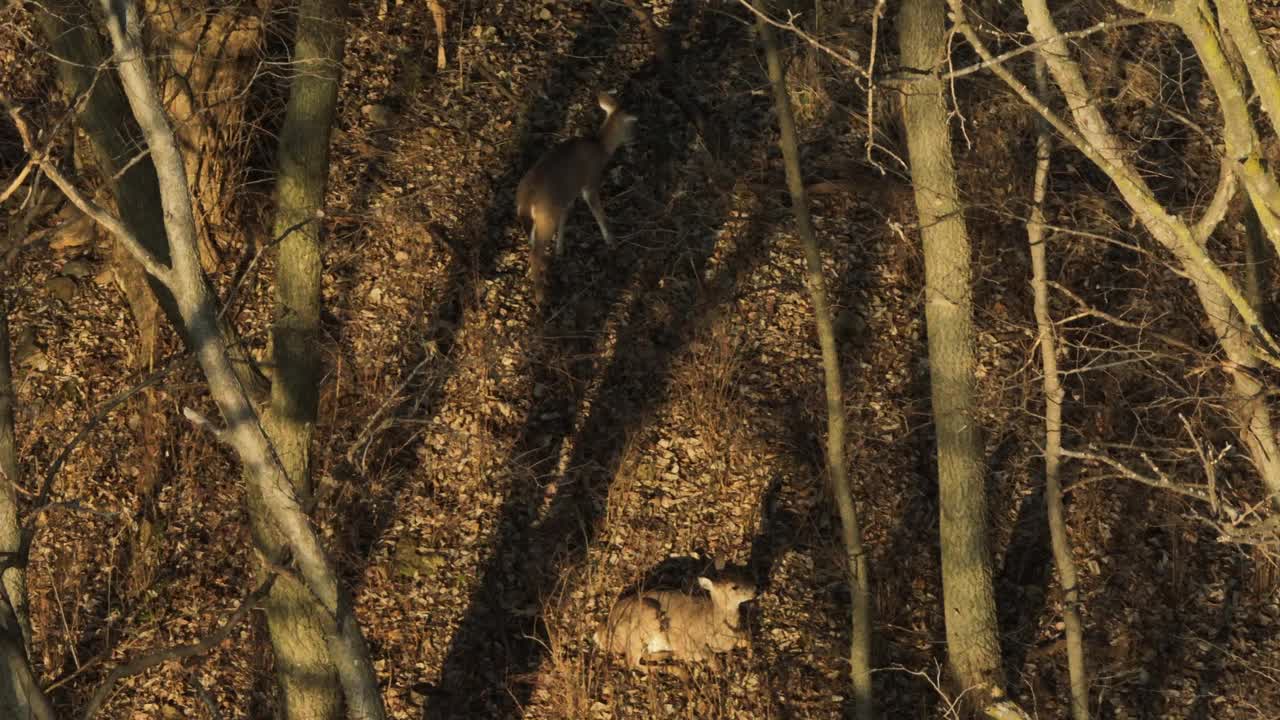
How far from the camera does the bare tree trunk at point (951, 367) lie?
8023 mm

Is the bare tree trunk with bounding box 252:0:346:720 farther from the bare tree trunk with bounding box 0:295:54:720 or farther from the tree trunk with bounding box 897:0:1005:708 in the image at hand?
the tree trunk with bounding box 897:0:1005:708

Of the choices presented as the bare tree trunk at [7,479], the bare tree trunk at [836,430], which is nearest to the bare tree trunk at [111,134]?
the bare tree trunk at [7,479]

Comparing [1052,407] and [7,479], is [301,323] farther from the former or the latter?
[1052,407]

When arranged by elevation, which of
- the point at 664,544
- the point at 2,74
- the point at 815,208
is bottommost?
the point at 664,544

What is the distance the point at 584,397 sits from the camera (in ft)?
33.6

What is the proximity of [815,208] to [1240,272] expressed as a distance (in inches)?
127

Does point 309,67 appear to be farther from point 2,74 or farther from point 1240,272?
point 1240,272

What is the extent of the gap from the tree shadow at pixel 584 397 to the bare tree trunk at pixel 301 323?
41.8 inches

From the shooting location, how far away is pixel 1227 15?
4.72m

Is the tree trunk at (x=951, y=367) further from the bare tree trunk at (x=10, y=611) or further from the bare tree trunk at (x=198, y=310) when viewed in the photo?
the bare tree trunk at (x=10, y=611)

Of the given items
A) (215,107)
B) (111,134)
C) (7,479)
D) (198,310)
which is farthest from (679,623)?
(215,107)

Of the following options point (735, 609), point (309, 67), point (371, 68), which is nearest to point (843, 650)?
point (735, 609)

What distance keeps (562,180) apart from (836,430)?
2979mm

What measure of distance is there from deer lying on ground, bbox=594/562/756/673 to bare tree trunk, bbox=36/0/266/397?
2.58 m
